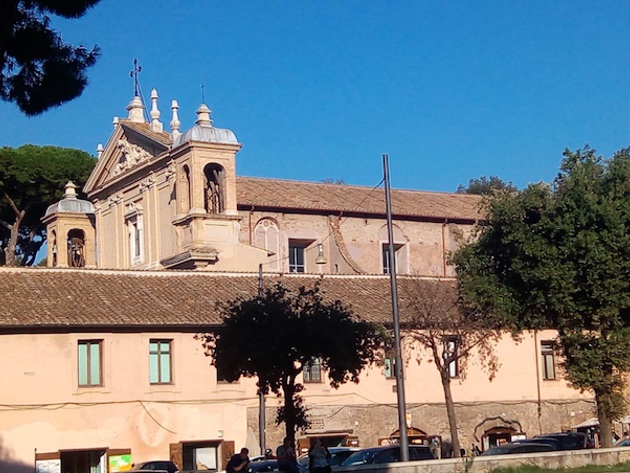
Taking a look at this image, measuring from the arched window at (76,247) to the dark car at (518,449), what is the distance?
38405 mm

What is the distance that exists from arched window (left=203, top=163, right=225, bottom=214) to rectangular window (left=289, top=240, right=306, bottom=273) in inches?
224

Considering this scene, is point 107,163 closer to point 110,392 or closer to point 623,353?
point 110,392

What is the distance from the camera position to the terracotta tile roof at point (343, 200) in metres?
59.7

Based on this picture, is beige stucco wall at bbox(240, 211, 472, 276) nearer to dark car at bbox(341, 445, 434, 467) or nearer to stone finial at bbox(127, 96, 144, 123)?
stone finial at bbox(127, 96, 144, 123)

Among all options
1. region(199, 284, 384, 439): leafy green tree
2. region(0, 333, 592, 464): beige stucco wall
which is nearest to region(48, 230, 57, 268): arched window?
region(0, 333, 592, 464): beige stucco wall

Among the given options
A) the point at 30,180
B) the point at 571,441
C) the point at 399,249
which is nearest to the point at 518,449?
the point at 571,441

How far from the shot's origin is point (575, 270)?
116 ft

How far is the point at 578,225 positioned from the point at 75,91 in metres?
20.5

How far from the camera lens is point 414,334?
145ft

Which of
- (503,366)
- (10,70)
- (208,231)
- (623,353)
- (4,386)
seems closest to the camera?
(10,70)

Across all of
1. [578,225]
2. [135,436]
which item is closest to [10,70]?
[578,225]

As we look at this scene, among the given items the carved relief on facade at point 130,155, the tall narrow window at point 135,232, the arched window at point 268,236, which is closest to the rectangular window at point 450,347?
the arched window at point 268,236

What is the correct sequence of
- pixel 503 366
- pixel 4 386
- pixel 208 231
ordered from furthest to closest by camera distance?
pixel 208 231 → pixel 503 366 → pixel 4 386

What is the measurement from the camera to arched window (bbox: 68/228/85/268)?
2633 inches
